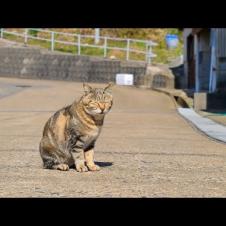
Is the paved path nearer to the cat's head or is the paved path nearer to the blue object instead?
the cat's head

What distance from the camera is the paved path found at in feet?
24.8

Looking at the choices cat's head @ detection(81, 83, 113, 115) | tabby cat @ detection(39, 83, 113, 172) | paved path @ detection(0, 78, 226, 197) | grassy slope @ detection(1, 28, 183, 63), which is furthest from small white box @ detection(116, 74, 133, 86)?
cat's head @ detection(81, 83, 113, 115)

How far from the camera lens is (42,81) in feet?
128

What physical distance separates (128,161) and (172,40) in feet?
124

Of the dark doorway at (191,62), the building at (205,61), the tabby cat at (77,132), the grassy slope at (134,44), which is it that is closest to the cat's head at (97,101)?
the tabby cat at (77,132)

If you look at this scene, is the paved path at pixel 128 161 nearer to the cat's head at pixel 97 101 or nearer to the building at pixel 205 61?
the cat's head at pixel 97 101

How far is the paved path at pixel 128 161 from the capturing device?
7551mm

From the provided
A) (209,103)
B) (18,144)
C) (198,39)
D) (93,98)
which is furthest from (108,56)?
(93,98)

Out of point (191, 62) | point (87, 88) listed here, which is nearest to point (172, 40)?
point (191, 62)

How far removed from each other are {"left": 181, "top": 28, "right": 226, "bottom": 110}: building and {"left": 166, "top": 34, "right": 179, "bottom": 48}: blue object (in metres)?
5.47

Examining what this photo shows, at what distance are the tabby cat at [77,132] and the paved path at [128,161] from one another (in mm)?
195

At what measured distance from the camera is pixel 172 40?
4772cm
